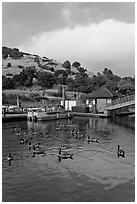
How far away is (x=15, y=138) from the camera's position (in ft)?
99.2

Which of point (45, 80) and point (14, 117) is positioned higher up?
point (45, 80)

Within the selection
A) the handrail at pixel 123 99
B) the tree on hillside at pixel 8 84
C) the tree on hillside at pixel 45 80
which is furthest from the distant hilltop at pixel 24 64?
the handrail at pixel 123 99

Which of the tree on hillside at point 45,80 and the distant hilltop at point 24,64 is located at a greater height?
the distant hilltop at point 24,64

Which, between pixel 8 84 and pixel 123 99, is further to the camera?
pixel 8 84

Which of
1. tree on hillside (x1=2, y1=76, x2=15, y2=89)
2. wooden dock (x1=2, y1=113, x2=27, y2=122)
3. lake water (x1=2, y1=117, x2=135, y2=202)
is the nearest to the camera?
lake water (x1=2, y1=117, x2=135, y2=202)

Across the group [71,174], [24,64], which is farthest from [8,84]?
[71,174]

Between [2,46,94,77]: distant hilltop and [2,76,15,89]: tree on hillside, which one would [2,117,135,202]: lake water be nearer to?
[2,76,15,89]: tree on hillside

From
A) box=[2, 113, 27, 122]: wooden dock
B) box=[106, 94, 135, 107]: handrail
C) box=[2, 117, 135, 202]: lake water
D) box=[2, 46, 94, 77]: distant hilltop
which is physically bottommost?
box=[2, 117, 135, 202]: lake water

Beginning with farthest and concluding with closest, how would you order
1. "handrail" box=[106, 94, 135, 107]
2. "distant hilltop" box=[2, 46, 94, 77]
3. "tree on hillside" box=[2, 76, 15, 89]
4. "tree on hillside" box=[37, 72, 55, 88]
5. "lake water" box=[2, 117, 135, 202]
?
"distant hilltop" box=[2, 46, 94, 77], "tree on hillside" box=[37, 72, 55, 88], "tree on hillside" box=[2, 76, 15, 89], "handrail" box=[106, 94, 135, 107], "lake water" box=[2, 117, 135, 202]

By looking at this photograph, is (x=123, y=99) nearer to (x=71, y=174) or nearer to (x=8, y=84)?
(x=71, y=174)

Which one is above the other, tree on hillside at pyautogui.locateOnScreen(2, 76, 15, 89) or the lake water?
tree on hillside at pyautogui.locateOnScreen(2, 76, 15, 89)

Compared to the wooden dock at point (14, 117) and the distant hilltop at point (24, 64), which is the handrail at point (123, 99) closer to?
the wooden dock at point (14, 117)

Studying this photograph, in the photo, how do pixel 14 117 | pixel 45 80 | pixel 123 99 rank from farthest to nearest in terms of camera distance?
pixel 45 80 < pixel 123 99 < pixel 14 117

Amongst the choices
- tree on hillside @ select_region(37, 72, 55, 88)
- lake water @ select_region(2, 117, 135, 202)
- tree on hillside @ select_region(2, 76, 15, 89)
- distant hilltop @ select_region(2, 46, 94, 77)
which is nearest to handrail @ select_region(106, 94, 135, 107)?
lake water @ select_region(2, 117, 135, 202)
